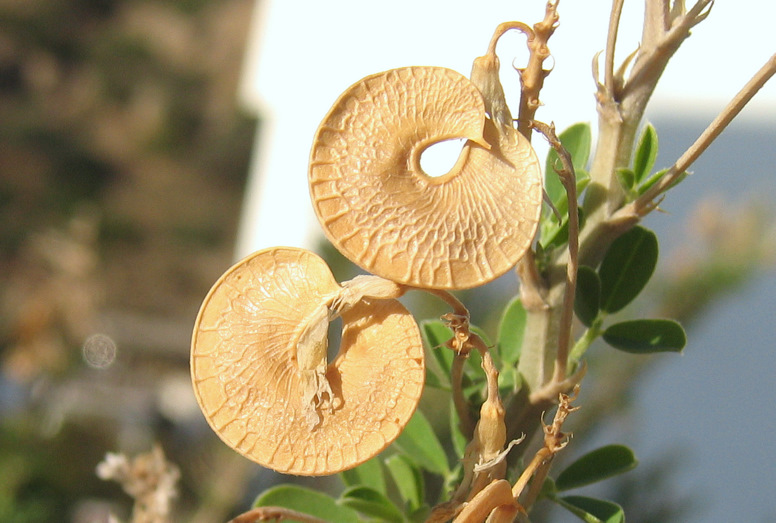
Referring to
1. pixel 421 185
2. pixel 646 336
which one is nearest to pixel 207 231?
pixel 646 336

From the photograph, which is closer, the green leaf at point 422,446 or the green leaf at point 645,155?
the green leaf at point 645,155

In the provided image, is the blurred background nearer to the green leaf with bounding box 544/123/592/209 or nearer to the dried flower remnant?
the green leaf with bounding box 544/123/592/209

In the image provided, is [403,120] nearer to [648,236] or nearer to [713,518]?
[648,236]

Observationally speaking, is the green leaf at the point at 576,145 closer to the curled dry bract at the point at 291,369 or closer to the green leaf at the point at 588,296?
the green leaf at the point at 588,296

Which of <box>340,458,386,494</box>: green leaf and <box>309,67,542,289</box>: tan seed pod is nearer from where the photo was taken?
<box>309,67,542,289</box>: tan seed pod

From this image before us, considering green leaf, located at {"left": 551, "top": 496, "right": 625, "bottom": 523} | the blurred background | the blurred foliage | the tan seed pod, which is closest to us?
the tan seed pod

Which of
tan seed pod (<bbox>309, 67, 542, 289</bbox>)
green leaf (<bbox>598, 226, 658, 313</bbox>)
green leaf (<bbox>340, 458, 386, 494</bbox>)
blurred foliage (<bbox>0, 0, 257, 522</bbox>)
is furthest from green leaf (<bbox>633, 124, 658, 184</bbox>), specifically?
blurred foliage (<bbox>0, 0, 257, 522</bbox>)

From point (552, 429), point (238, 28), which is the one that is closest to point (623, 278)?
point (552, 429)

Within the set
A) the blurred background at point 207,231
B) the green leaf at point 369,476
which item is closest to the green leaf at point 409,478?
the green leaf at point 369,476
